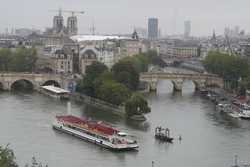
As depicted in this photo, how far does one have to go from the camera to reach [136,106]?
23.7m

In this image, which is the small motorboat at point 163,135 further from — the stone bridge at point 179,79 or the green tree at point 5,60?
the green tree at point 5,60

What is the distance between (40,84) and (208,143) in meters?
14.6

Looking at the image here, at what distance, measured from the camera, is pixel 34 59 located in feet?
132

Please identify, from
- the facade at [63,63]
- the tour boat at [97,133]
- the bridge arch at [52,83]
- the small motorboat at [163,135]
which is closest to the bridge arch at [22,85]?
the bridge arch at [52,83]

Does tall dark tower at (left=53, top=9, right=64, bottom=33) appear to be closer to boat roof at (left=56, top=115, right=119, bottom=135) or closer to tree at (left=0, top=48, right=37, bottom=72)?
tree at (left=0, top=48, right=37, bottom=72)

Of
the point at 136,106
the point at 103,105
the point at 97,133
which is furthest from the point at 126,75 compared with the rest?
the point at 97,133

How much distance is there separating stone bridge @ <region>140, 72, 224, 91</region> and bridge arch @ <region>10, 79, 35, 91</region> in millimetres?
5294

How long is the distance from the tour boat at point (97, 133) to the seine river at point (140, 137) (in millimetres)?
246

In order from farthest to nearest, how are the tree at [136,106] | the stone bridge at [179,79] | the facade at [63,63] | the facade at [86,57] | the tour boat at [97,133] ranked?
the facade at [63,63] → the facade at [86,57] → the stone bridge at [179,79] → the tree at [136,106] → the tour boat at [97,133]

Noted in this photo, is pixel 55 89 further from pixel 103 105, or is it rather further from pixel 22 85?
pixel 103 105

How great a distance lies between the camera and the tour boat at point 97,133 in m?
19.0

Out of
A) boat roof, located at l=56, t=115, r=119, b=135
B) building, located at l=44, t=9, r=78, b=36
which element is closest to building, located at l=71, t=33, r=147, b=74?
building, located at l=44, t=9, r=78, b=36

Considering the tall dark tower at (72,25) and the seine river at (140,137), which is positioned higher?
the tall dark tower at (72,25)

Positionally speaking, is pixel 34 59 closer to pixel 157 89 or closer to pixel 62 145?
pixel 157 89
